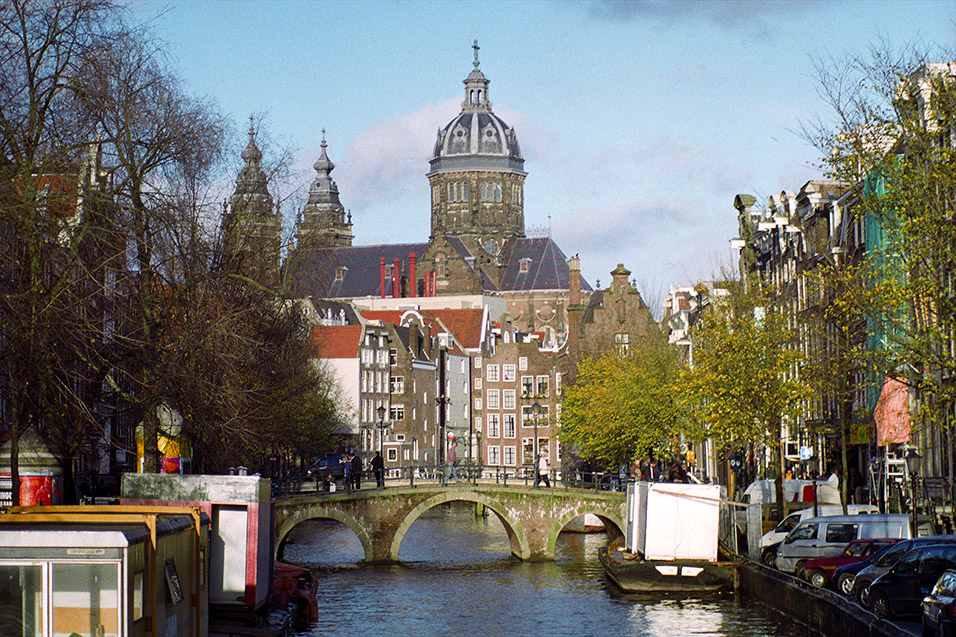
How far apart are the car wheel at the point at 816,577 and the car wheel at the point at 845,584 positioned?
2.89 meters

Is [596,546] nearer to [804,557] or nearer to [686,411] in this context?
[686,411]

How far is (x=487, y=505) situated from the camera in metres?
69.4

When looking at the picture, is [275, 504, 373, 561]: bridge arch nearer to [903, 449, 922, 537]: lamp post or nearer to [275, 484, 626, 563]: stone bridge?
[275, 484, 626, 563]: stone bridge

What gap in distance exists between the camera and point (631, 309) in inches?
4616

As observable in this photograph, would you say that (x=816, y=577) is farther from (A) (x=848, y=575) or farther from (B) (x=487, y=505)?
(B) (x=487, y=505)

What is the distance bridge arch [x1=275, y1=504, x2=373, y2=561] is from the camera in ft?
213

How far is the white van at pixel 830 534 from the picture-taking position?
39.9 m

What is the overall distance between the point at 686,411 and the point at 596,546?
7884 mm

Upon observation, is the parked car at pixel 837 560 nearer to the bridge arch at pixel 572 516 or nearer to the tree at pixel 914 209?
the tree at pixel 914 209

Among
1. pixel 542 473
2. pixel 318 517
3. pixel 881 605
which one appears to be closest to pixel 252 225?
pixel 881 605

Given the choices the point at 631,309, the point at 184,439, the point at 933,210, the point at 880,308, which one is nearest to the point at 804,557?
the point at 880,308

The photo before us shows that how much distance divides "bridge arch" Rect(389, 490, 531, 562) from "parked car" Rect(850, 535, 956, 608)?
35.1 m

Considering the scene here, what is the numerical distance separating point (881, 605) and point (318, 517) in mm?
38886

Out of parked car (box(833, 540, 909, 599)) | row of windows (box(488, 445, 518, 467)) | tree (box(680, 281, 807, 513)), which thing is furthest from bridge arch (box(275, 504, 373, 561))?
row of windows (box(488, 445, 518, 467))
